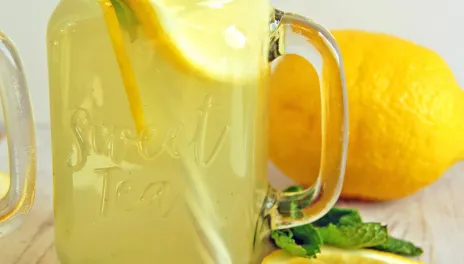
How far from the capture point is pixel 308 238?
558 millimetres

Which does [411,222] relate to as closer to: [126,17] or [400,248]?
[400,248]

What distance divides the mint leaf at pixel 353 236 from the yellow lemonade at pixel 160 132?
94mm

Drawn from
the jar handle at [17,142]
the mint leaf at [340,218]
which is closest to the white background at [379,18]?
the mint leaf at [340,218]

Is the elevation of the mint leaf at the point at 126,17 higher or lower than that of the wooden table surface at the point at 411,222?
higher

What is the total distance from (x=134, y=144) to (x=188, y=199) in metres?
0.05

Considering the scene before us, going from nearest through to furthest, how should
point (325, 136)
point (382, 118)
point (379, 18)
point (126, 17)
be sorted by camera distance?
point (126, 17)
point (325, 136)
point (382, 118)
point (379, 18)

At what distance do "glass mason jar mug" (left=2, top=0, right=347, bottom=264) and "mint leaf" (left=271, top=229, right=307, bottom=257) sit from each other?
0.12 feet

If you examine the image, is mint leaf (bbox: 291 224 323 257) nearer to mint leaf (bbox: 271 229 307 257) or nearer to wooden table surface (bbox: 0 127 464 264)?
mint leaf (bbox: 271 229 307 257)

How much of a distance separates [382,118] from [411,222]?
0.11 m

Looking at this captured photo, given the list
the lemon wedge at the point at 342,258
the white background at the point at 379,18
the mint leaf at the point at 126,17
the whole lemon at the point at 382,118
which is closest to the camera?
the mint leaf at the point at 126,17

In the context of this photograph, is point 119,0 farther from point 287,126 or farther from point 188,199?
point 287,126

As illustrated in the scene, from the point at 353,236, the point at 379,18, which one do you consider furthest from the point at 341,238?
the point at 379,18

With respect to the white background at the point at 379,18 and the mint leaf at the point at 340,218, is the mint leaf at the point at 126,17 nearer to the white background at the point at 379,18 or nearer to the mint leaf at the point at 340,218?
the mint leaf at the point at 340,218

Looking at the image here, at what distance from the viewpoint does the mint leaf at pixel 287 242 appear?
54cm
